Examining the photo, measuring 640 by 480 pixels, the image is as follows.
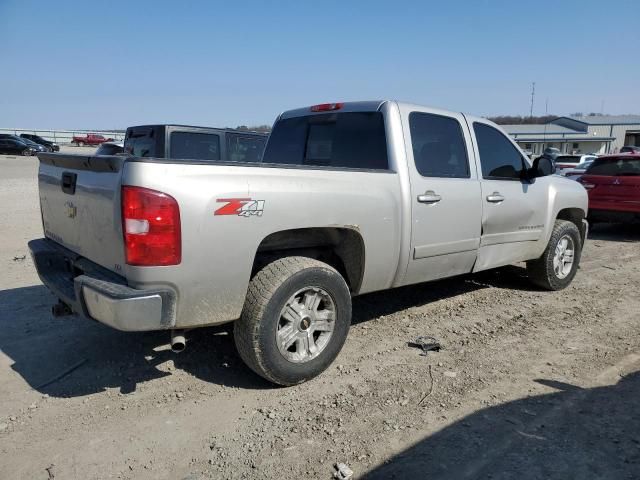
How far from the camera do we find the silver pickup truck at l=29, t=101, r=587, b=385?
2.86m

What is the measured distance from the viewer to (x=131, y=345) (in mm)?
4184

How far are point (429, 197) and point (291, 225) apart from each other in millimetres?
1416

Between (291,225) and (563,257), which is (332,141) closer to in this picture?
(291,225)

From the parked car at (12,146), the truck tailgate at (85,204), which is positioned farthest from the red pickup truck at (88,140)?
the truck tailgate at (85,204)

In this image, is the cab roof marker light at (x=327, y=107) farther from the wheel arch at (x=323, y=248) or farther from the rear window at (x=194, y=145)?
the rear window at (x=194, y=145)

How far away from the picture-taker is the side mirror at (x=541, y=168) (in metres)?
Answer: 5.31

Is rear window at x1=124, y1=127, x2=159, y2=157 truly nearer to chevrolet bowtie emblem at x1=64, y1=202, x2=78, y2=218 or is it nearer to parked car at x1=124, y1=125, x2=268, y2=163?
parked car at x1=124, y1=125, x2=268, y2=163

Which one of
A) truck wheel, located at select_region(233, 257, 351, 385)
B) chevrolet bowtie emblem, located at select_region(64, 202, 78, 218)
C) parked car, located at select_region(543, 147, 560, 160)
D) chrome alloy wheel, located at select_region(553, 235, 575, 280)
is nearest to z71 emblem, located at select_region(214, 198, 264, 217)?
truck wheel, located at select_region(233, 257, 351, 385)

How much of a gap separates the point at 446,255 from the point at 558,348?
47.4 inches

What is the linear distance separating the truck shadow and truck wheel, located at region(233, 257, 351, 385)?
39.2 inches

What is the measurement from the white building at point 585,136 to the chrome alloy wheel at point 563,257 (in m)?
54.1

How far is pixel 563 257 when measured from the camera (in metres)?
6.13

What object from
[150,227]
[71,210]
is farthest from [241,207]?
[71,210]

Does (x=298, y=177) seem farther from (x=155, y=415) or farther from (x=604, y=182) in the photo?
(x=604, y=182)
